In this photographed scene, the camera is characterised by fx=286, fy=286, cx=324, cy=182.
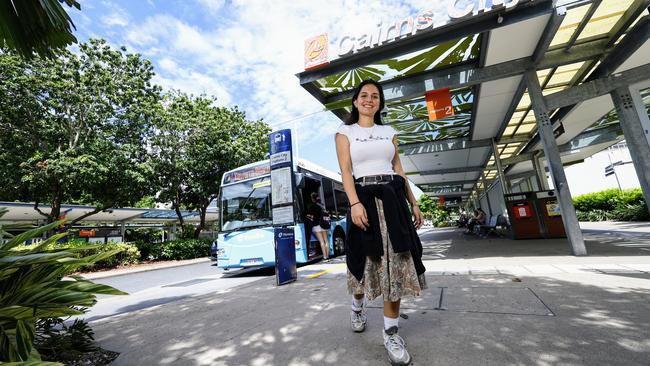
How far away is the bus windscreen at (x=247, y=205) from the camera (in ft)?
23.6

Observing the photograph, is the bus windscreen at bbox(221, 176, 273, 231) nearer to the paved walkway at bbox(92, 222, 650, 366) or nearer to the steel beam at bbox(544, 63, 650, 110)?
the paved walkway at bbox(92, 222, 650, 366)

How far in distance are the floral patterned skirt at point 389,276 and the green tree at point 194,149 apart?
14.9m

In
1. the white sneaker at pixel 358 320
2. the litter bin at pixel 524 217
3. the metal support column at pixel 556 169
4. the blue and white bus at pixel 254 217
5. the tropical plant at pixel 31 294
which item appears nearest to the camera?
the tropical plant at pixel 31 294

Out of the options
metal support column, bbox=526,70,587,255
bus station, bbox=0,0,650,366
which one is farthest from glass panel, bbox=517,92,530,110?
metal support column, bbox=526,70,587,255

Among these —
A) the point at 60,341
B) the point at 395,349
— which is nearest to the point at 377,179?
the point at 395,349

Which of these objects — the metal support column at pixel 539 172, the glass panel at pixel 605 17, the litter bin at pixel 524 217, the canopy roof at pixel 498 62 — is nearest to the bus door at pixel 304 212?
the canopy roof at pixel 498 62

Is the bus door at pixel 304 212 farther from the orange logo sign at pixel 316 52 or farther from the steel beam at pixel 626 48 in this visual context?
the steel beam at pixel 626 48

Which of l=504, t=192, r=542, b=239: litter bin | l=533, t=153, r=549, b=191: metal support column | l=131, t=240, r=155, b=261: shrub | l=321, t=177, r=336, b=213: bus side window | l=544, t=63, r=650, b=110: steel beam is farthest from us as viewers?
l=131, t=240, r=155, b=261: shrub

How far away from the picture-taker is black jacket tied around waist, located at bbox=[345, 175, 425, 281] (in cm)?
188

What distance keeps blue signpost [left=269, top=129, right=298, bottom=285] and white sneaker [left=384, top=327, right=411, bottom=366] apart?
327 centimetres

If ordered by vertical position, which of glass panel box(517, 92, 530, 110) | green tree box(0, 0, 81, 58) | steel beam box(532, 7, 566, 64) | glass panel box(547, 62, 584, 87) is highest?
glass panel box(547, 62, 584, 87)

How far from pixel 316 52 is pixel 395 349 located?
6.00m

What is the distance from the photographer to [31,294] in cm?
173

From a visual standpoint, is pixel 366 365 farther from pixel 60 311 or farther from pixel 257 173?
pixel 257 173
